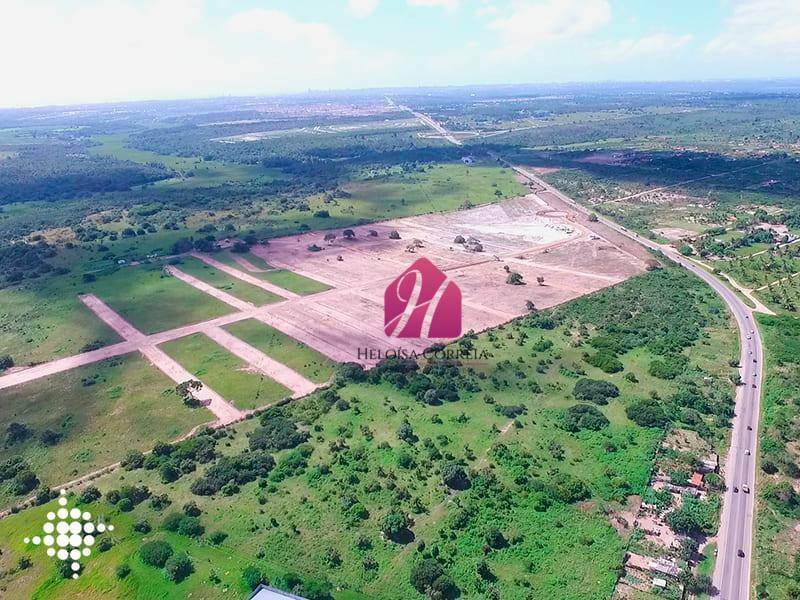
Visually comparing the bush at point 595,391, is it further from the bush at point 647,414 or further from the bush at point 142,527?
the bush at point 142,527

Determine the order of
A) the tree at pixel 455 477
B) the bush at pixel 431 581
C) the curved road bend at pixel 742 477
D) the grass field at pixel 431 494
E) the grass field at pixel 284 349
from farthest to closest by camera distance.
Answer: the grass field at pixel 284 349
the tree at pixel 455 477
the grass field at pixel 431 494
the curved road bend at pixel 742 477
the bush at pixel 431 581

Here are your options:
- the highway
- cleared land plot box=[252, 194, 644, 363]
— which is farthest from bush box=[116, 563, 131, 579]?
the highway

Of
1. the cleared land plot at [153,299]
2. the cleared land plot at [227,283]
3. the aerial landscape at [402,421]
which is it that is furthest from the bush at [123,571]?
the cleared land plot at [227,283]

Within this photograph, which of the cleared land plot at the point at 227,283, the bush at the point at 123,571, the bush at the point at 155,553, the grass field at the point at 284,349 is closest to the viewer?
the bush at the point at 123,571

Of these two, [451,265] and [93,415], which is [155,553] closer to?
[93,415]

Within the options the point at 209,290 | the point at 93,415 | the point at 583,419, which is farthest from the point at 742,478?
the point at 209,290

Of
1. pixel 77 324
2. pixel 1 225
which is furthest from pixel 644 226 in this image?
pixel 1 225
